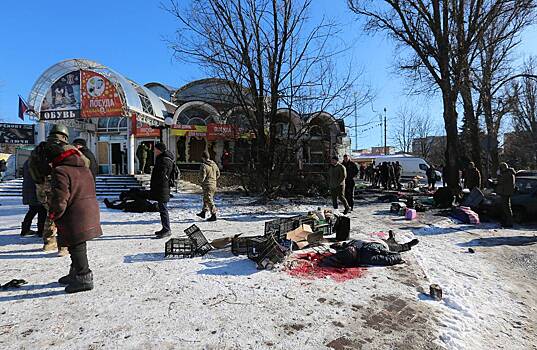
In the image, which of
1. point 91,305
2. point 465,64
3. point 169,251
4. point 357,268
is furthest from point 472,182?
point 91,305

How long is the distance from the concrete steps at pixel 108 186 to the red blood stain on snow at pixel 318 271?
41.0 feet

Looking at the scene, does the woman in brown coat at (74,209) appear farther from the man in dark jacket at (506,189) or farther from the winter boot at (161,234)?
the man in dark jacket at (506,189)

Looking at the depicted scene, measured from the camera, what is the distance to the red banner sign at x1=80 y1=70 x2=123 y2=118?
17719 millimetres

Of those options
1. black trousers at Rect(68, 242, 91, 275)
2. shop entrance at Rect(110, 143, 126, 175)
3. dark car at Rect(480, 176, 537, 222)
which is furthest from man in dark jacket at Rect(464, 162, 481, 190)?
shop entrance at Rect(110, 143, 126, 175)

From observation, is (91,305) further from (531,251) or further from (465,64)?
(465,64)

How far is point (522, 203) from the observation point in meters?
9.81

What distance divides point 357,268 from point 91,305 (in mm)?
3557

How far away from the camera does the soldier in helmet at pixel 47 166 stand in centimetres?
375

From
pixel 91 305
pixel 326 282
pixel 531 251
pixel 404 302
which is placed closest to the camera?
pixel 91 305

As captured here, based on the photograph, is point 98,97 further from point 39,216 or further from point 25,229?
point 39,216

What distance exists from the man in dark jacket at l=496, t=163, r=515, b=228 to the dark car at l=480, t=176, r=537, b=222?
36.1 inches

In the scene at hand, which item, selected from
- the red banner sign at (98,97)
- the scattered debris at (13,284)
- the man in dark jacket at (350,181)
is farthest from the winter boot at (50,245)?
the red banner sign at (98,97)

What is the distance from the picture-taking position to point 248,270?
183 inches

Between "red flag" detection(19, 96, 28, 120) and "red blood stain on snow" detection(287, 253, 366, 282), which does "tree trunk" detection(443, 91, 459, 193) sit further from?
"red flag" detection(19, 96, 28, 120)
